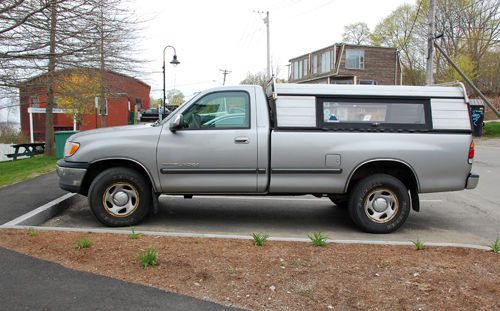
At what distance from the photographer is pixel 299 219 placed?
6.93 meters

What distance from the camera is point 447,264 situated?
4555 millimetres

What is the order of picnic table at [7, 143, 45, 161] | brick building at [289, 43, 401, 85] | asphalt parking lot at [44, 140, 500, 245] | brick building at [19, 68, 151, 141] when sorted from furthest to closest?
brick building at [289, 43, 401, 85], picnic table at [7, 143, 45, 161], brick building at [19, 68, 151, 141], asphalt parking lot at [44, 140, 500, 245]

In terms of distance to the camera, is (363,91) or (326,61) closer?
(363,91)

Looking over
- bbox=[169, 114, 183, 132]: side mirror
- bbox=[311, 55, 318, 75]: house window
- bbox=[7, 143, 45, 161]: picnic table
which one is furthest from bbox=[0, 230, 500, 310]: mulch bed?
bbox=[311, 55, 318, 75]: house window

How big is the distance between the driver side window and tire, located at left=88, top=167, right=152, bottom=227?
1.02 metres

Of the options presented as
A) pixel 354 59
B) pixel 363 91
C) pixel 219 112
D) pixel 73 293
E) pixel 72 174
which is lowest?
pixel 73 293

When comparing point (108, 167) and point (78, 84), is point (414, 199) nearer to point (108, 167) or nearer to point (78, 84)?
point (108, 167)

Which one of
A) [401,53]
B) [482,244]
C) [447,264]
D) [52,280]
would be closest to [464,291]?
[447,264]

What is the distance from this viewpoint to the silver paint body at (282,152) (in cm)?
591

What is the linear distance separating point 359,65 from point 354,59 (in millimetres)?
829

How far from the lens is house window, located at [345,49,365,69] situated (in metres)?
47.2

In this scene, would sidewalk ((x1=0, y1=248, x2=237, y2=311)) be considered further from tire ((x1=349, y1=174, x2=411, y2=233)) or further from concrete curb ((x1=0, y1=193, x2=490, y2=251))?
tire ((x1=349, y1=174, x2=411, y2=233))

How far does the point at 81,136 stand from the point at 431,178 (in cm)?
475

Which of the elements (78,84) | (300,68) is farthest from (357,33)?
(78,84)
